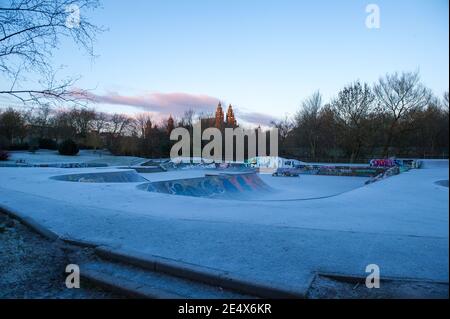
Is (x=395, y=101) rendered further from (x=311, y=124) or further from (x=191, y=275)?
(x=191, y=275)

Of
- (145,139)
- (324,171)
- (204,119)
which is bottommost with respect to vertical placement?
(324,171)

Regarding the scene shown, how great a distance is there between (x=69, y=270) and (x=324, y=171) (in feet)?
112

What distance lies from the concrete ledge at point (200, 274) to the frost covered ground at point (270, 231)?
4.8 inches

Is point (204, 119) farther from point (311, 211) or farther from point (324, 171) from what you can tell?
point (311, 211)

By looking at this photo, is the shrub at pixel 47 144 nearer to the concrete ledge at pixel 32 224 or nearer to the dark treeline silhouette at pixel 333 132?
the dark treeline silhouette at pixel 333 132

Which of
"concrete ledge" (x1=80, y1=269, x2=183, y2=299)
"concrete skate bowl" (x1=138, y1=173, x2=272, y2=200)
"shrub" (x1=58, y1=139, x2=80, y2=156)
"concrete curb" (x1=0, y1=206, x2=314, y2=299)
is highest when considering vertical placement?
"shrub" (x1=58, y1=139, x2=80, y2=156)

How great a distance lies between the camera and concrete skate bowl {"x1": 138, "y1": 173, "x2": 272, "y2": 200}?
16219 millimetres

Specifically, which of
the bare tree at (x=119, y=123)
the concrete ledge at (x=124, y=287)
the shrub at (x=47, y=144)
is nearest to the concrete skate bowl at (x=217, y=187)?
the concrete ledge at (x=124, y=287)

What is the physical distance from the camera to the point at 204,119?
64.6 meters

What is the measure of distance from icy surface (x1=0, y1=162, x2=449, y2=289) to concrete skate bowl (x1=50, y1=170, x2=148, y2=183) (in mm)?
7087

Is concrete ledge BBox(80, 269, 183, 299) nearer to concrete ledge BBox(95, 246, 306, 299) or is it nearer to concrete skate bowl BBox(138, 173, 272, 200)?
concrete ledge BBox(95, 246, 306, 299)

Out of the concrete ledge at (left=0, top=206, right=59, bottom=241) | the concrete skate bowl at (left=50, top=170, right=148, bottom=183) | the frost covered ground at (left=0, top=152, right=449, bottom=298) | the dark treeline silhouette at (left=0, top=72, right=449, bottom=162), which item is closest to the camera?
the frost covered ground at (left=0, top=152, right=449, bottom=298)

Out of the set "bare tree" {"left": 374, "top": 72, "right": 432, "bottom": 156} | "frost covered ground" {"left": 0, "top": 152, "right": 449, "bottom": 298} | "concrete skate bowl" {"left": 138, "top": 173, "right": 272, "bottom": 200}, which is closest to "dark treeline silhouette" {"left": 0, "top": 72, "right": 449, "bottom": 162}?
"bare tree" {"left": 374, "top": 72, "right": 432, "bottom": 156}

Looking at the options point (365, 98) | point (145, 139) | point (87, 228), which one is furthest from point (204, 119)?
point (87, 228)
